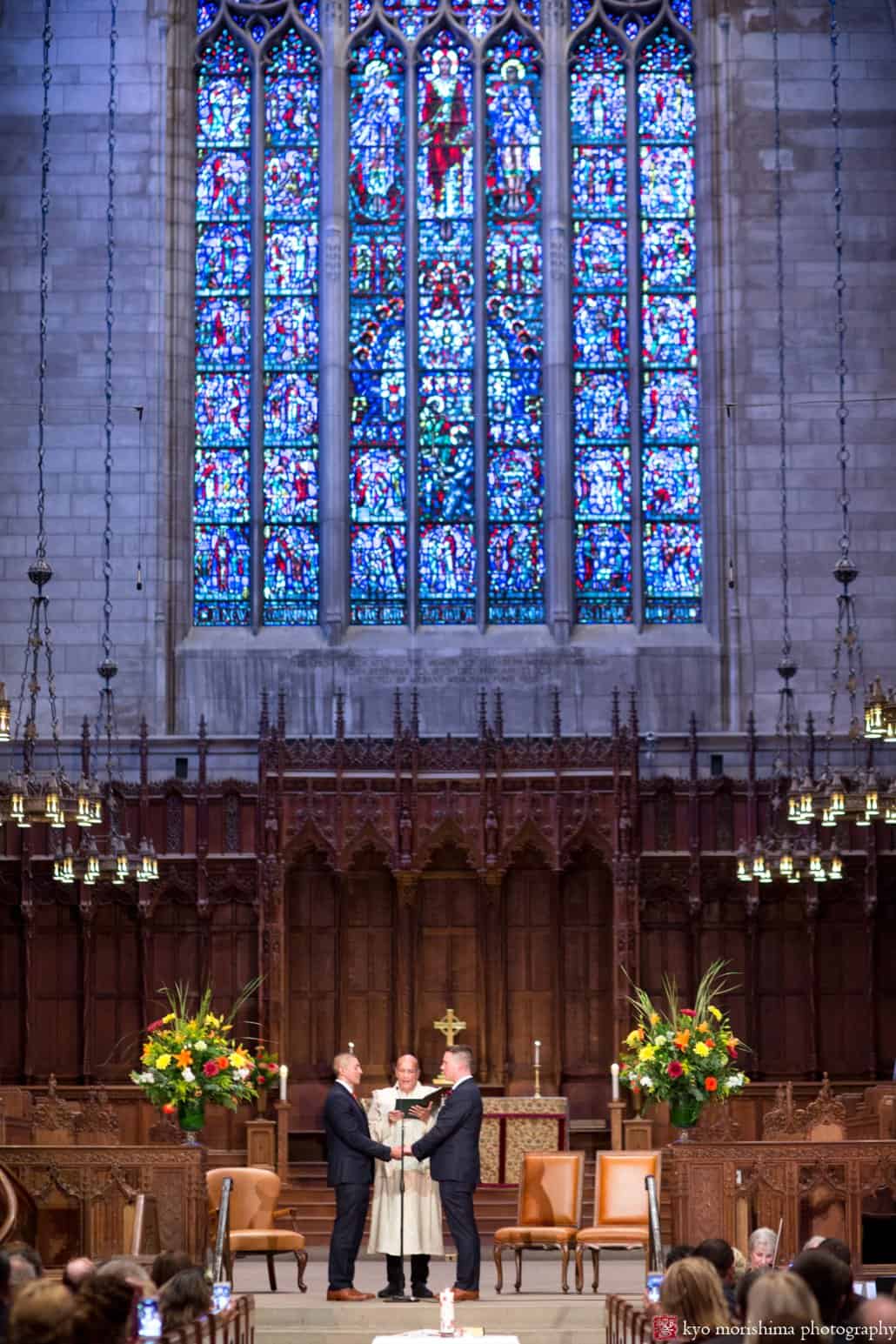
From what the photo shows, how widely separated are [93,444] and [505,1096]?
7570 mm

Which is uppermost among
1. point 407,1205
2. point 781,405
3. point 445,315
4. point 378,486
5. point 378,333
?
point 445,315

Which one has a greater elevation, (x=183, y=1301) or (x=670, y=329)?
(x=670, y=329)

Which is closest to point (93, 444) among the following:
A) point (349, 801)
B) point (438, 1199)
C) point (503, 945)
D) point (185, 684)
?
point (185, 684)

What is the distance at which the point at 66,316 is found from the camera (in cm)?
2264

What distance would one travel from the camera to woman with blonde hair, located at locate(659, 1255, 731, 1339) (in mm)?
7531

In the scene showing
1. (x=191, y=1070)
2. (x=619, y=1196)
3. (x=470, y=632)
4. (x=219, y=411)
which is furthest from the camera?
(x=219, y=411)

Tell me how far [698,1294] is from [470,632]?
15.2 meters

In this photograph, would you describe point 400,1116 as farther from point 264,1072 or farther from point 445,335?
point 445,335

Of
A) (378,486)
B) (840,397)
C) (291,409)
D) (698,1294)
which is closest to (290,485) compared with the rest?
(291,409)

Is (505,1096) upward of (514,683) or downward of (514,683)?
downward

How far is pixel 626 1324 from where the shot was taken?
32.7ft

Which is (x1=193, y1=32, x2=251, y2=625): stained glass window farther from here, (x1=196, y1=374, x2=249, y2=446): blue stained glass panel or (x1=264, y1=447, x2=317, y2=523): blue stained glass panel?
(x1=264, y1=447, x2=317, y2=523): blue stained glass panel

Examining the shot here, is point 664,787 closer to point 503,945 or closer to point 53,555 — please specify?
point 503,945

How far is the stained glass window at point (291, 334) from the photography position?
22.8 m
